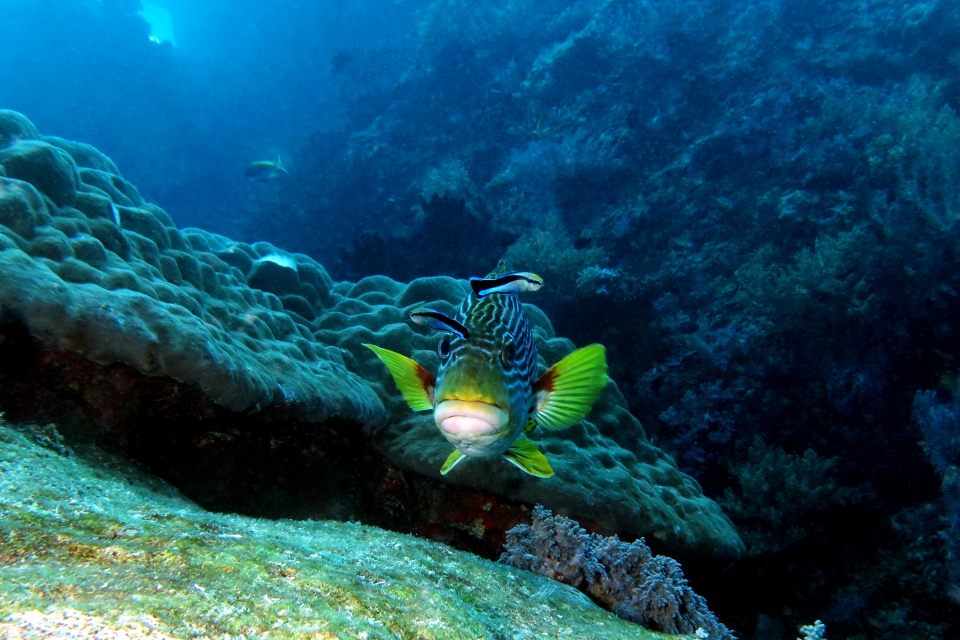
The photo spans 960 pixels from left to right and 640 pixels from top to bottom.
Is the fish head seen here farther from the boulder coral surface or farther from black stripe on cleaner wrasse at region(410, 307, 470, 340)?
the boulder coral surface

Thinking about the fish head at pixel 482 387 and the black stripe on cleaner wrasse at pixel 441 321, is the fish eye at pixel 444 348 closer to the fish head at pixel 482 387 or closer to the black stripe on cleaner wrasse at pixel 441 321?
the fish head at pixel 482 387

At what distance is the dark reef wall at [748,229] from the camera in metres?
5.90

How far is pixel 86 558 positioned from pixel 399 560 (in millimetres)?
1163

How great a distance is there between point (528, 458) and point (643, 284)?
7.22 meters

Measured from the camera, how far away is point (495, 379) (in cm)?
186

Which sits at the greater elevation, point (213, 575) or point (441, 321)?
point (441, 321)

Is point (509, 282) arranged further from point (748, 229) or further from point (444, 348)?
point (748, 229)

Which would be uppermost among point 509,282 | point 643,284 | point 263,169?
point 263,169

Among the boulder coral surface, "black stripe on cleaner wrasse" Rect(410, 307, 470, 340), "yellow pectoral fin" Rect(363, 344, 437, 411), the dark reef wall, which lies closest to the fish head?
"black stripe on cleaner wrasse" Rect(410, 307, 470, 340)

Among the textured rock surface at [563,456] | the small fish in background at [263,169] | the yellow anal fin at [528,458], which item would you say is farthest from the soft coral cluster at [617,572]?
the small fish in background at [263,169]

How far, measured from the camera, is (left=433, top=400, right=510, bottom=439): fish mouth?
174cm

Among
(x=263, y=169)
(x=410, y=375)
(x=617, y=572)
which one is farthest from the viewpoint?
(x=263, y=169)

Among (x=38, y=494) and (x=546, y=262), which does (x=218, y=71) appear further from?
(x=38, y=494)

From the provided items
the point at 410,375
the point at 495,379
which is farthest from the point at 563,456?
the point at 495,379
